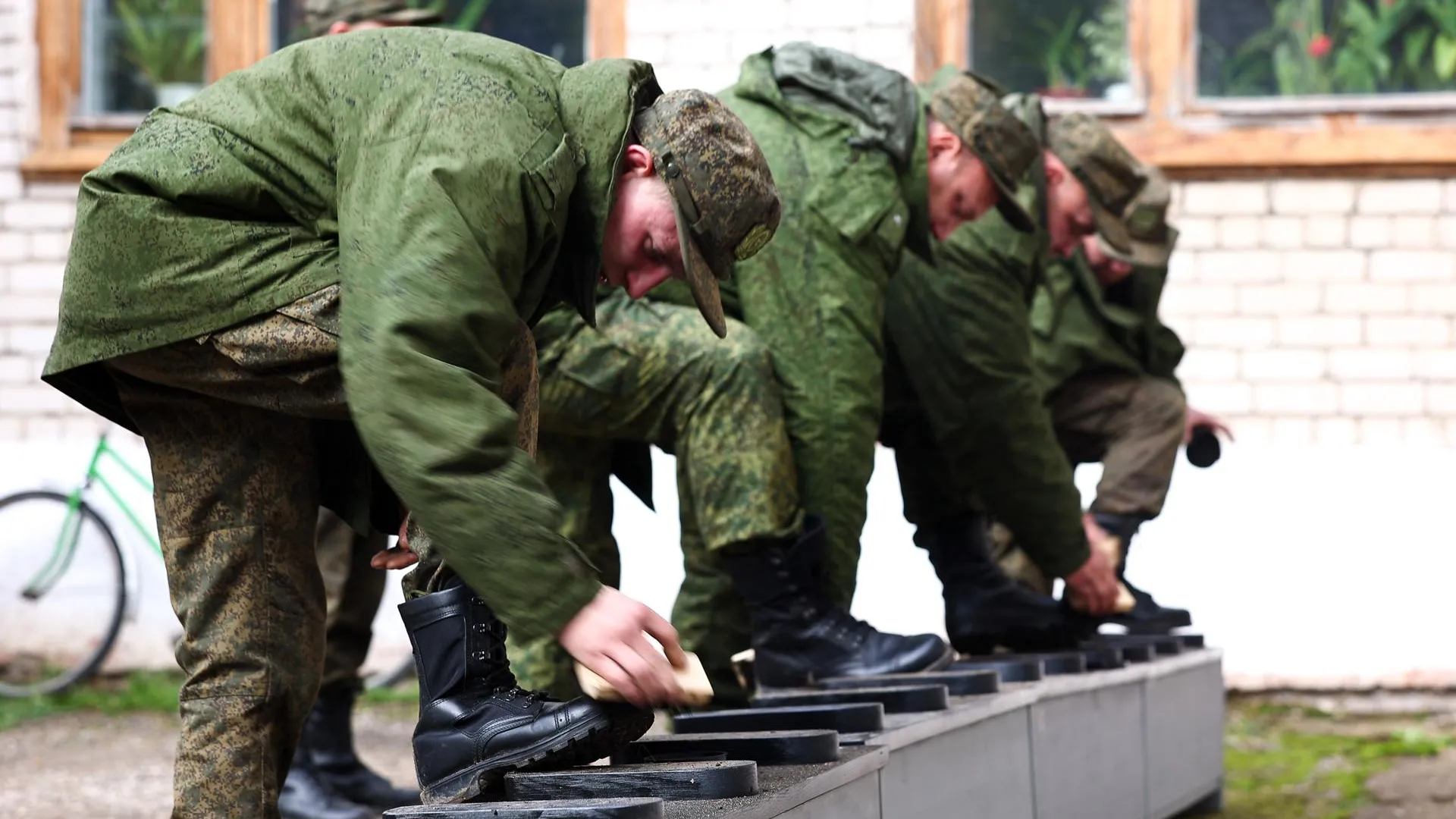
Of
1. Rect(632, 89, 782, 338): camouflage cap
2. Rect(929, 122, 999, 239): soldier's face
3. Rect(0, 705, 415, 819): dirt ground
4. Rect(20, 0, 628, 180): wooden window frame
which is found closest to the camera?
Rect(632, 89, 782, 338): camouflage cap

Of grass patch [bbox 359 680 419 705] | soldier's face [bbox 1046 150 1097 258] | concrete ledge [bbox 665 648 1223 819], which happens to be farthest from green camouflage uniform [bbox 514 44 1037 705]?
grass patch [bbox 359 680 419 705]

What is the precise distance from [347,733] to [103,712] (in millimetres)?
3161

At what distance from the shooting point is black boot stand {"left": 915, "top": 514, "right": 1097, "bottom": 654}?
4.72 metres

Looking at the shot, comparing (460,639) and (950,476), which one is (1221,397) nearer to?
(950,476)

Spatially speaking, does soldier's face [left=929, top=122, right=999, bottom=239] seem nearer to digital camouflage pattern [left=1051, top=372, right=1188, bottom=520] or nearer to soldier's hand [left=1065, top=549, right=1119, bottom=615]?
soldier's hand [left=1065, top=549, right=1119, bottom=615]

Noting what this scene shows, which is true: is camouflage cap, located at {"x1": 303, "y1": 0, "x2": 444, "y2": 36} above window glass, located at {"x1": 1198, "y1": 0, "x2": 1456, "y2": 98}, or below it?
below

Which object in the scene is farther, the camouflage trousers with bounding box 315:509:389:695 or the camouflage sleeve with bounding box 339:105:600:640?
the camouflage trousers with bounding box 315:509:389:695

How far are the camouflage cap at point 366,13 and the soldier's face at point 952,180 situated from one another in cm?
165


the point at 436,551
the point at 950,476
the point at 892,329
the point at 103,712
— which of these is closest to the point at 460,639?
the point at 436,551

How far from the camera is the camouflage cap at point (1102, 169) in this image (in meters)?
5.87

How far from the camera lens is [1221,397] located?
7.94 metres

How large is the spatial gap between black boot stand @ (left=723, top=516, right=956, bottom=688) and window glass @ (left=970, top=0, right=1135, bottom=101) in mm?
4758

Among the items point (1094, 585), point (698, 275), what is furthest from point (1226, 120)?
point (698, 275)

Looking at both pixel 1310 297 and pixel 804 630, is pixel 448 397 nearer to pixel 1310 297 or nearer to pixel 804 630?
pixel 804 630
